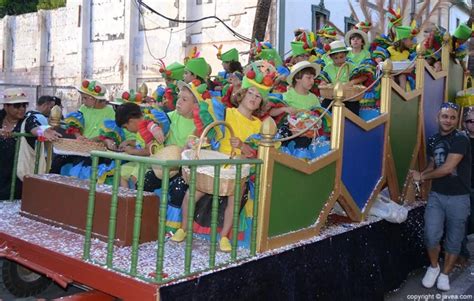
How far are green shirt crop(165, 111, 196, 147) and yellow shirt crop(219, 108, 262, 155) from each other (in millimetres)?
438

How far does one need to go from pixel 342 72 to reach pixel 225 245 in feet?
10.2

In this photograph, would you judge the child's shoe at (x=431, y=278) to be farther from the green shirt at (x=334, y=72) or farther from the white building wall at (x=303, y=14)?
the white building wall at (x=303, y=14)

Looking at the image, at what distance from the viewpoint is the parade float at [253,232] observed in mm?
2873

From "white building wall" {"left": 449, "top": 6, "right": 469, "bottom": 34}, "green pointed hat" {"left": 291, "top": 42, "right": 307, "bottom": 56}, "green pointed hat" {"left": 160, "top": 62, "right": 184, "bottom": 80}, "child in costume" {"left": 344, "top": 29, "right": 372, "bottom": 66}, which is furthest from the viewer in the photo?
"white building wall" {"left": 449, "top": 6, "right": 469, "bottom": 34}

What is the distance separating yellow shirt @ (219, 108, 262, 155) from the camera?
3873 mm

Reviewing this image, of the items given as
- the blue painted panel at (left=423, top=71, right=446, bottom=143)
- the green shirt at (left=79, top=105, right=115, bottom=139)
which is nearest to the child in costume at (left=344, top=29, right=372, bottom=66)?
the blue painted panel at (left=423, top=71, right=446, bottom=143)

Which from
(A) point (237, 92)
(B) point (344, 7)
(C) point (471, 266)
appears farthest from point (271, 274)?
Result: (B) point (344, 7)

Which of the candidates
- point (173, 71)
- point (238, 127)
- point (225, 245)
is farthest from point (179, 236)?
point (173, 71)

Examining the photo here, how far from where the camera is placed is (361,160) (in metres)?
4.47

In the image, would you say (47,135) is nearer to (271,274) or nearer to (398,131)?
(271,274)

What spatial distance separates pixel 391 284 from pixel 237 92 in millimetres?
2449

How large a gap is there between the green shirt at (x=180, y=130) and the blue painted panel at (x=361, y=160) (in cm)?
132

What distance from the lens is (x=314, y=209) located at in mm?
3844

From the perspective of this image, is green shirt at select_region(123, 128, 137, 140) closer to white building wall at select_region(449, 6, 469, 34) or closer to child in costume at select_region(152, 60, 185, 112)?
child in costume at select_region(152, 60, 185, 112)
